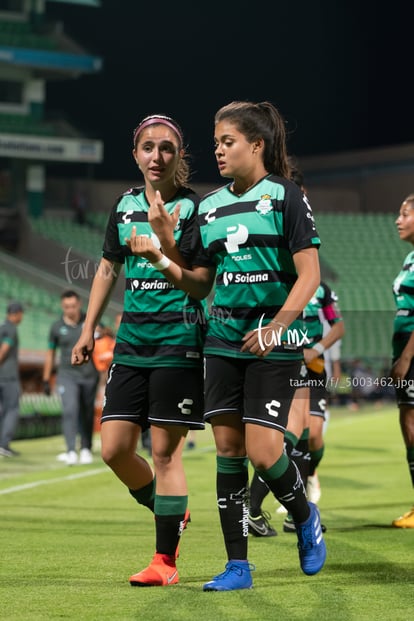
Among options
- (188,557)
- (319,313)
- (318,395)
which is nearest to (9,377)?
Result: (318,395)

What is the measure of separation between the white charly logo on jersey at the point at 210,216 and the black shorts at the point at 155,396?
2.34ft

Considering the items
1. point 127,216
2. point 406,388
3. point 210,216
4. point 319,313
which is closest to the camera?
point 210,216

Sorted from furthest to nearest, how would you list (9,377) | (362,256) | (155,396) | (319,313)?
1. (362,256)
2. (9,377)
3. (319,313)
4. (155,396)

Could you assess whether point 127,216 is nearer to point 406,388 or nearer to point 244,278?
point 244,278

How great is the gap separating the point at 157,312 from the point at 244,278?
0.51 meters

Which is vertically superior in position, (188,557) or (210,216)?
(210,216)

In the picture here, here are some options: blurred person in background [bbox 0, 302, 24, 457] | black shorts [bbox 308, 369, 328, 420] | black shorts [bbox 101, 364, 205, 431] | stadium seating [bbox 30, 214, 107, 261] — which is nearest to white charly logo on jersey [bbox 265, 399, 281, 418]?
black shorts [bbox 101, 364, 205, 431]

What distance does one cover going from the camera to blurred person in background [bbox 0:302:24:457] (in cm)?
1462

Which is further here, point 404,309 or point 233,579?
point 404,309

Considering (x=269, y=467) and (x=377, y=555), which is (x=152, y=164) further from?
(x=377, y=555)

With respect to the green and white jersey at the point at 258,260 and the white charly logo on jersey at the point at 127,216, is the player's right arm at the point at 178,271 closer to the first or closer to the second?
the green and white jersey at the point at 258,260

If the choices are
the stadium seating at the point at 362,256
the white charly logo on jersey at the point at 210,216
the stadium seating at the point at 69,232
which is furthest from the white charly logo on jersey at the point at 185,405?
the stadium seating at the point at 69,232

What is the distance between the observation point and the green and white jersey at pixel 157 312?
5.26m

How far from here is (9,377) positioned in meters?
15.0
